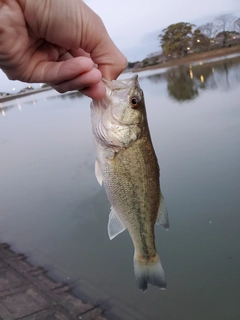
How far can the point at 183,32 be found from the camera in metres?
62.3

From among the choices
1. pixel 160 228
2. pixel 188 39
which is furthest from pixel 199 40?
pixel 160 228

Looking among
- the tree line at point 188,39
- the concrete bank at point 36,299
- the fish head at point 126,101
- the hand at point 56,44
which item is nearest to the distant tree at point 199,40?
the tree line at point 188,39

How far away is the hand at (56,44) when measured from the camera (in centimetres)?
154

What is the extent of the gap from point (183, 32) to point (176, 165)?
2427 inches

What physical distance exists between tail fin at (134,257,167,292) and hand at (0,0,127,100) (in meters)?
1.20

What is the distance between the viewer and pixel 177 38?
2452 inches

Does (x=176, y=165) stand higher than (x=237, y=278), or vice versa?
(x=176, y=165)

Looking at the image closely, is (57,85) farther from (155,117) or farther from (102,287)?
(155,117)

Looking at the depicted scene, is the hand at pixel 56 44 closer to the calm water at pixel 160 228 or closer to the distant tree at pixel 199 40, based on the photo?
the calm water at pixel 160 228

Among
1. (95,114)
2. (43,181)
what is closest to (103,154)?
(95,114)

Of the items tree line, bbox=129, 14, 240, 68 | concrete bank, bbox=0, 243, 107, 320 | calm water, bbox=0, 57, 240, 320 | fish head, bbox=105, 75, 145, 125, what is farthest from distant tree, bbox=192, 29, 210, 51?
fish head, bbox=105, 75, 145, 125

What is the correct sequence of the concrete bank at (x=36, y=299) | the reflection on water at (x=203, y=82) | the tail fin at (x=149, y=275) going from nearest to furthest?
the tail fin at (x=149, y=275)
the concrete bank at (x=36, y=299)
the reflection on water at (x=203, y=82)

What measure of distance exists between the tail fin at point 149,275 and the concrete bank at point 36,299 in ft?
5.81

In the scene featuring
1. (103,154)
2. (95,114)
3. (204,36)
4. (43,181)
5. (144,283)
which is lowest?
(43,181)
